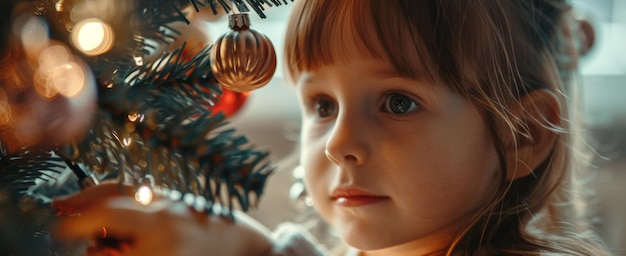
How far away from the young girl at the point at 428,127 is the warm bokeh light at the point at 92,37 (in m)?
0.14

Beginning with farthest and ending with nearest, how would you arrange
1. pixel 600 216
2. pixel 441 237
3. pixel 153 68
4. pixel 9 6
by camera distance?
pixel 600 216 < pixel 441 237 < pixel 153 68 < pixel 9 6

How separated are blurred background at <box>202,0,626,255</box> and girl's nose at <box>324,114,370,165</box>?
0.45m

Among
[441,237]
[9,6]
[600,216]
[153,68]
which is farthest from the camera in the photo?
[600,216]

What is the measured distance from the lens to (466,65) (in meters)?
0.61

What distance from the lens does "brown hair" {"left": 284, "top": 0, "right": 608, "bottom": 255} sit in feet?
1.99

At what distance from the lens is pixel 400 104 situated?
630mm

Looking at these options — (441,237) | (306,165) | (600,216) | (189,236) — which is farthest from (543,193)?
(600,216)

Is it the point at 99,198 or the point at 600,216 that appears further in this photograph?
the point at 600,216

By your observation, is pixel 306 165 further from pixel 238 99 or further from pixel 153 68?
pixel 153 68

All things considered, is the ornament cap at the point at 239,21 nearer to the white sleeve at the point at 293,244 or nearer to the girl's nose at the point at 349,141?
the girl's nose at the point at 349,141

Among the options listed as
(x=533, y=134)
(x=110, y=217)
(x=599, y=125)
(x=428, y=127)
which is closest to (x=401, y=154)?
(x=428, y=127)

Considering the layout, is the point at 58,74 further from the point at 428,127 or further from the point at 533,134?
the point at 533,134

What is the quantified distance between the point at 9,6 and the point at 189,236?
0.85 feet

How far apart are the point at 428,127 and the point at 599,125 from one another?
64 centimetres
